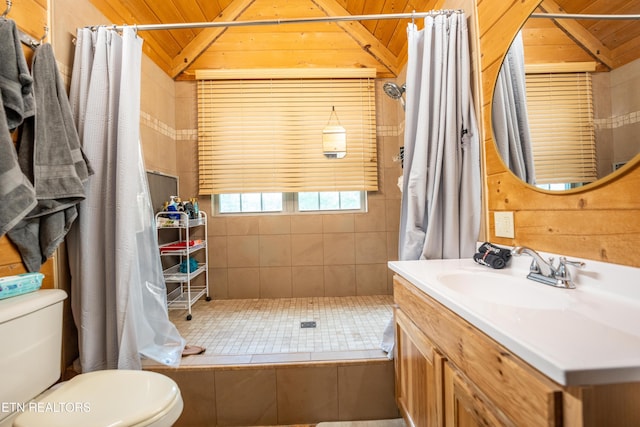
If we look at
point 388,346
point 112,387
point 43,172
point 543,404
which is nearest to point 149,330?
point 112,387

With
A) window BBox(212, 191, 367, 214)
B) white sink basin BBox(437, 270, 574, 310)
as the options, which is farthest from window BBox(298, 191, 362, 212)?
white sink basin BBox(437, 270, 574, 310)

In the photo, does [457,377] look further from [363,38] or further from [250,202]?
[363,38]

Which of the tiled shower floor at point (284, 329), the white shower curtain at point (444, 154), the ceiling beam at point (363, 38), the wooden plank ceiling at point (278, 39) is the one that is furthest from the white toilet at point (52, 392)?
the ceiling beam at point (363, 38)

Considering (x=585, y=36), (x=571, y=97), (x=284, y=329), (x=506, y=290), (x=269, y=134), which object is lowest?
(x=284, y=329)

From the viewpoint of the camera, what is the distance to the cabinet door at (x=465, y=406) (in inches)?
24.7

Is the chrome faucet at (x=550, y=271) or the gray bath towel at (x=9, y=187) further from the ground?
the gray bath towel at (x=9, y=187)

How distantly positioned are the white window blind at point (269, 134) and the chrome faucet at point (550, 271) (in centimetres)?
171

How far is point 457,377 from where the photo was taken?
30.0 inches

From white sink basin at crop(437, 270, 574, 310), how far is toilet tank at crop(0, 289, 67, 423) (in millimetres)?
1519

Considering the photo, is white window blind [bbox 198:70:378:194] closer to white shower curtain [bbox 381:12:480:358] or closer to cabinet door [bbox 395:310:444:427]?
white shower curtain [bbox 381:12:480:358]

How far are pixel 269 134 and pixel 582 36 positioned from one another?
84.7 inches

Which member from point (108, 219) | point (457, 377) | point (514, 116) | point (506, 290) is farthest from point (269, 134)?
point (457, 377)

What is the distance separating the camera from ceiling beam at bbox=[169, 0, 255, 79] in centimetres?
249

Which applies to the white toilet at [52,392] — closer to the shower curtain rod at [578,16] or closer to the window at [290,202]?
the window at [290,202]
